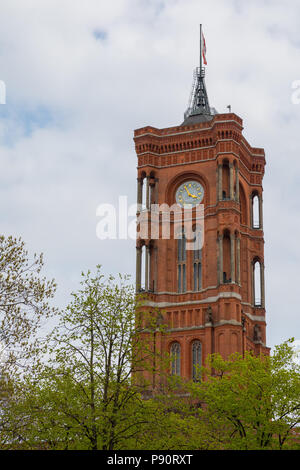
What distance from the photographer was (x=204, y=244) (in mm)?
77375

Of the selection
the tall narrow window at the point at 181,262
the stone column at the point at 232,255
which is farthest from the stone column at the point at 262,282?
the tall narrow window at the point at 181,262

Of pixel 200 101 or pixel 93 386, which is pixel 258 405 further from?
pixel 200 101

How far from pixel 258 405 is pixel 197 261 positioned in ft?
107

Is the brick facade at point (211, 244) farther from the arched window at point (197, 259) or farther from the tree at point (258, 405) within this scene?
the tree at point (258, 405)

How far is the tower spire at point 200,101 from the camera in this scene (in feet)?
286

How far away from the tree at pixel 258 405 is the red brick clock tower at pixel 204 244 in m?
22.5

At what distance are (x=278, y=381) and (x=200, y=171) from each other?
36.6 meters

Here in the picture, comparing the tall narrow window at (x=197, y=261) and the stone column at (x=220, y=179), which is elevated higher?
the stone column at (x=220, y=179)

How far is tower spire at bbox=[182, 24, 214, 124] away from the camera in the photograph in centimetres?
8731

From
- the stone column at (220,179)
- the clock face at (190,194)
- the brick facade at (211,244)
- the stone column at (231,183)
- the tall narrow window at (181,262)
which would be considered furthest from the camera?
the clock face at (190,194)

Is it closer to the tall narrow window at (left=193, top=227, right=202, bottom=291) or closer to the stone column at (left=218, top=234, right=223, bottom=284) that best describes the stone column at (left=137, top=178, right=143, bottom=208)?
the tall narrow window at (left=193, top=227, right=202, bottom=291)

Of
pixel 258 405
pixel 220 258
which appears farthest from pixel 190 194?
pixel 258 405
